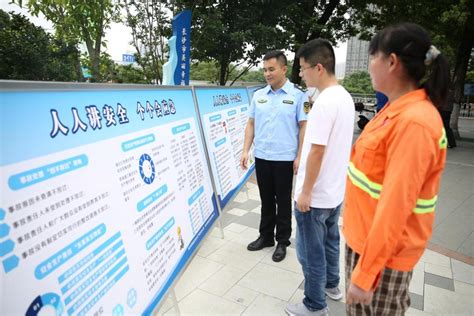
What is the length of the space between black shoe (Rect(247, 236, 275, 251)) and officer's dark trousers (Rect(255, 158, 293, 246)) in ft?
0.12

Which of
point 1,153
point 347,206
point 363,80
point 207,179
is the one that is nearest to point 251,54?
point 207,179

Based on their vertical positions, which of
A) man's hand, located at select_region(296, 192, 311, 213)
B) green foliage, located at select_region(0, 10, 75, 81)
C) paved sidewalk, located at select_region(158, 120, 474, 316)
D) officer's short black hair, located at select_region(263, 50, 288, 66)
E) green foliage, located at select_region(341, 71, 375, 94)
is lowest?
green foliage, located at select_region(341, 71, 375, 94)

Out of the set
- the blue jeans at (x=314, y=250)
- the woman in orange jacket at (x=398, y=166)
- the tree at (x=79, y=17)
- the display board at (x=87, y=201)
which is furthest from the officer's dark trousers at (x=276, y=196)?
the tree at (x=79, y=17)

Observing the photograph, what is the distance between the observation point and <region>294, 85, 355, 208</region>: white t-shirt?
178 centimetres

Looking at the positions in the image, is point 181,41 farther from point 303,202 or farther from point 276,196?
point 303,202

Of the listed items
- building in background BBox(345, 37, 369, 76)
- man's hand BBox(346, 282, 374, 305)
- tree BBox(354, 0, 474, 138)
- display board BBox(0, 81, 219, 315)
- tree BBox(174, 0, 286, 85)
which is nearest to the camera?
display board BBox(0, 81, 219, 315)

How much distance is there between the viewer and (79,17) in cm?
476

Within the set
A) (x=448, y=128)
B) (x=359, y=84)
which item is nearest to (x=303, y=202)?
(x=448, y=128)

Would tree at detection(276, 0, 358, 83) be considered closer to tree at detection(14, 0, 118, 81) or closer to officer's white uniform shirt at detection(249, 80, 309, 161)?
tree at detection(14, 0, 118, 81)

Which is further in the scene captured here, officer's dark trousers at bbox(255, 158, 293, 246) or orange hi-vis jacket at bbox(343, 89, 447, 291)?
officer's dark trousers at bbox(255, 158, 293, 246)

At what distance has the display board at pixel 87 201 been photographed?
0.93 metres

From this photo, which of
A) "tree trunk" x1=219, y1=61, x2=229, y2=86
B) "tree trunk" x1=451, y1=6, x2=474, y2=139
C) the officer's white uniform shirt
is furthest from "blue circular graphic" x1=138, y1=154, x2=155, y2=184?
"tree trunk" x1=451, y1=6, x2=474, y2=139

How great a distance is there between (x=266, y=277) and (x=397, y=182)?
1.82 metres

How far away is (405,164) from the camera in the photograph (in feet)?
3.47
